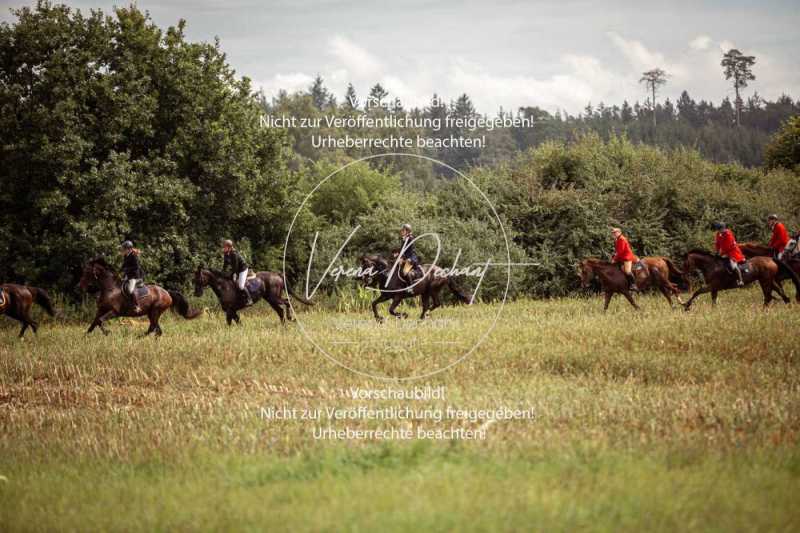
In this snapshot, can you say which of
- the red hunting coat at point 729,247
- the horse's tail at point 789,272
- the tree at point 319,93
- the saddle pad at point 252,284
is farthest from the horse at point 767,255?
the tree at point 319,93

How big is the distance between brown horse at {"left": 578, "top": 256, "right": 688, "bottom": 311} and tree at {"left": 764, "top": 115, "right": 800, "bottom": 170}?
2438 centimetres

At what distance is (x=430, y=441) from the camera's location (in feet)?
25.1

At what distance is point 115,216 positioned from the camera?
862 inches

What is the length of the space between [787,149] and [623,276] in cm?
2767

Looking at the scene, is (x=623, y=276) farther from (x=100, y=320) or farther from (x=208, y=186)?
(x=208, y=186)

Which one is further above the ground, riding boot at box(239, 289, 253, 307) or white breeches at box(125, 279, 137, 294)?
white breeches at box(125, 279, 137, 294)

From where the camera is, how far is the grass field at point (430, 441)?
5.83 m

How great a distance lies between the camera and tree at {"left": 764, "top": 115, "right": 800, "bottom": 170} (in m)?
38.8

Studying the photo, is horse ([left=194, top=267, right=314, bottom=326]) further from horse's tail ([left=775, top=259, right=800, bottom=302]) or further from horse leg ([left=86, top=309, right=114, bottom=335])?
horse's tail ([left=775, top=259, right=800, bottom=302])

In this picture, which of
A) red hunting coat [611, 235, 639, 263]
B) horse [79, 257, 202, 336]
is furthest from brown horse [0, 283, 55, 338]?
red hunting coat [611, 235, 639, 263]

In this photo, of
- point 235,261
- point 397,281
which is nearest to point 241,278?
point 235,261

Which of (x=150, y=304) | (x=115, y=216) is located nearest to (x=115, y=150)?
(x=115, y=216)

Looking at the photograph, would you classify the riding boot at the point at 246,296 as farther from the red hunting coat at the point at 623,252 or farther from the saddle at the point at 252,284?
the red hunting coat at the point at 623,252

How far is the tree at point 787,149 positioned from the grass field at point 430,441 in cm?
2871
